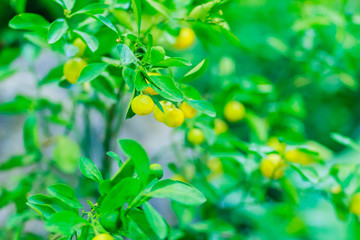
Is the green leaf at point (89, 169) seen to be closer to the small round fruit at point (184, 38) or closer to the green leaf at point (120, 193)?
the green leaf at point (120, 193)

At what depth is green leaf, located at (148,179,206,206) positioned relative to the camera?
1.37 feet

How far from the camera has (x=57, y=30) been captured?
48 cm

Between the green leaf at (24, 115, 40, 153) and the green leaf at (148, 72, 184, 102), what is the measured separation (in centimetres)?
46

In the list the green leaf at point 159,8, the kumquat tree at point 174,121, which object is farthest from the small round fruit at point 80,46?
the green leaf at point 159,8

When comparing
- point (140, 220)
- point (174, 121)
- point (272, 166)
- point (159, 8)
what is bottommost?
point (272, 166)

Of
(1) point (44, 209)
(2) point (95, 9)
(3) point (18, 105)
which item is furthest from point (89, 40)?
(3) point (18, 105)

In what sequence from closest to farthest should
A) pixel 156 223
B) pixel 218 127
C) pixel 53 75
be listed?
pixel 156 223, pixel 53 75, pixel 218 127

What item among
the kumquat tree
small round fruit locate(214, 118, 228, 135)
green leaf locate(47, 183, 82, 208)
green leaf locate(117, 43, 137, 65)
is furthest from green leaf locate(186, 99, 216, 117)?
small round fruit locate(214, 118, 228, 135)

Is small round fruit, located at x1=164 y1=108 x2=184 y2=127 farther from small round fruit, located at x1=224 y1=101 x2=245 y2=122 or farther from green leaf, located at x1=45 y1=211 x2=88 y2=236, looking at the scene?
small round fruit, located at x1=224 y1=101 x2=245 y2=122

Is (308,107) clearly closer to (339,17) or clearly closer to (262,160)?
(339,17)

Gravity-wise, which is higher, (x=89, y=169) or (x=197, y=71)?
(x=197, y=71)

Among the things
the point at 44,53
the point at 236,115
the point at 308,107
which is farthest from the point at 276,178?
the point at 44,53

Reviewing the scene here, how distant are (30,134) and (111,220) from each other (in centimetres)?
47

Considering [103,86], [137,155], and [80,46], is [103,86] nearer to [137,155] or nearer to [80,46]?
[80,46]
